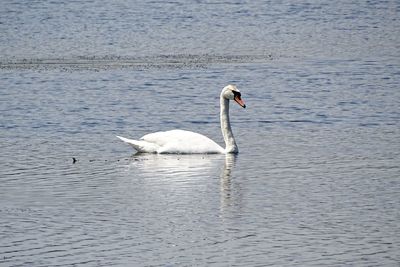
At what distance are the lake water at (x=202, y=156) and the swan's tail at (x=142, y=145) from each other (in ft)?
0.72

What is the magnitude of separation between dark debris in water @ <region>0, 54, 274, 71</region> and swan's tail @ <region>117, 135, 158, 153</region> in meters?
10.9

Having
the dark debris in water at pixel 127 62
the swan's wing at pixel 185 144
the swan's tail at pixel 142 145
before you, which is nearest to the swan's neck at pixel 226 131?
the swan's wing at pixel 185 144

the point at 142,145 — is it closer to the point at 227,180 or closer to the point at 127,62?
the point at 227,180

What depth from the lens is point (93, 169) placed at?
15.8 m

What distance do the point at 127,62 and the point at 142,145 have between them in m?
12.9

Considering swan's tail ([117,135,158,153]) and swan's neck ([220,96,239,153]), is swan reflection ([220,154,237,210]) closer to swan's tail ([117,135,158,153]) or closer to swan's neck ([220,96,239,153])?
swan's neck ([220,96,239,153])

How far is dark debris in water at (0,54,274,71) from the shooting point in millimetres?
28578

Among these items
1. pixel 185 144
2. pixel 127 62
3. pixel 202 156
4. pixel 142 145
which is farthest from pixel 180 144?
pixel 127 62

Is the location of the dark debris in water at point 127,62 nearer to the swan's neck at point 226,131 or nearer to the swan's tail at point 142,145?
the swan's neck at point 226,131

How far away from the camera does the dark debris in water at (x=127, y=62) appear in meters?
28.6

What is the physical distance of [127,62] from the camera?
29969 mm

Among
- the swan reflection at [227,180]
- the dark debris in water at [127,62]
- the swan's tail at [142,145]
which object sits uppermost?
the dark debris in water at [127,62]

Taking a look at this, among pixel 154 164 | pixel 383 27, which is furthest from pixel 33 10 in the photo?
pixel 154 164

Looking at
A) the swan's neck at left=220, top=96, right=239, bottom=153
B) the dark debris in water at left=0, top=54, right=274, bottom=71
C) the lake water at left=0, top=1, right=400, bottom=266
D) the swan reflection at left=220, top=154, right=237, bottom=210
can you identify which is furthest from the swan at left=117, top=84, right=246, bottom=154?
the dark debris in water at left=0, top=54, right=274, bottom=71
